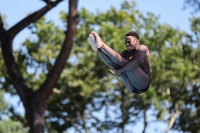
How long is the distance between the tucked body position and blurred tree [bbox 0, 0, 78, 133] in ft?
34.3

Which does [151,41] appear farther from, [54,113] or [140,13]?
[54,113]

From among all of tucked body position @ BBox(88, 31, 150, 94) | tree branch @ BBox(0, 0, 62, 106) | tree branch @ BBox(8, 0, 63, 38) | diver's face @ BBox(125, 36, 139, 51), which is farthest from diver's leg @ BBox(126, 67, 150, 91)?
tree branch @ BBox(0, 0, 62, 106)

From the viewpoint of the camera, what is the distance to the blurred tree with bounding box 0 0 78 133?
15445 mm

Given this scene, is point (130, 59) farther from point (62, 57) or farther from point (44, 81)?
point (62, 57)

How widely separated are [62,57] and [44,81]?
0.95 m

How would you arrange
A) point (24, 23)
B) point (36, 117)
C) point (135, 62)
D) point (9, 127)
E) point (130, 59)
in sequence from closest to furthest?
point (135, 62), point (130, 59), point (36, 117), point (24, 23), point (9, 127)

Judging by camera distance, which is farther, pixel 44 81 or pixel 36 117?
pixel 44 81

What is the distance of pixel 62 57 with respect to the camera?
1642cm

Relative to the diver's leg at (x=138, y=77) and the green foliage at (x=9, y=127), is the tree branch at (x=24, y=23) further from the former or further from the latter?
the diver's leg at (x=138, y=77)

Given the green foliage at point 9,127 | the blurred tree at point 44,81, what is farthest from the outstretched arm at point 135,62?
the green foliage at point 9,127

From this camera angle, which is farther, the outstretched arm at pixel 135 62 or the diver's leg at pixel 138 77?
the diver's leg at pixel 138 77

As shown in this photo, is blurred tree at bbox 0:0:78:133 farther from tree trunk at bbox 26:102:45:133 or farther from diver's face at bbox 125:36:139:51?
diver's face at bbox 125:36:139:51

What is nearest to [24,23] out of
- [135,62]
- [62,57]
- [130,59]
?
[62,57]

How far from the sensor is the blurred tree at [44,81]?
15.4m
